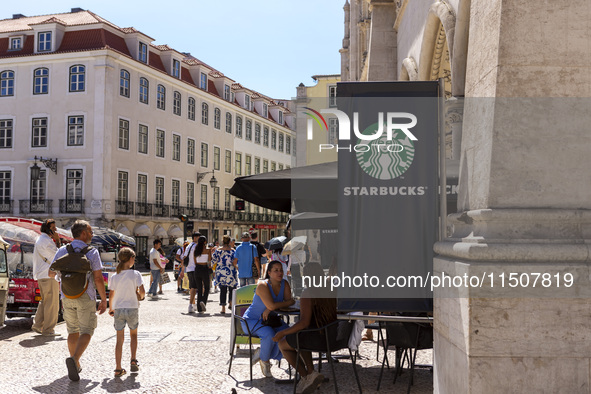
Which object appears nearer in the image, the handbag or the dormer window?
the handbag

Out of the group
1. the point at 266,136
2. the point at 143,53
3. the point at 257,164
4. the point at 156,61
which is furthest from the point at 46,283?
the point at 266,136

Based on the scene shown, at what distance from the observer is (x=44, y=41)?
41.6 m

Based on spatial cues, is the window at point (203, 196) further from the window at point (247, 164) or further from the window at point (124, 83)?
the window at point (124, 83)

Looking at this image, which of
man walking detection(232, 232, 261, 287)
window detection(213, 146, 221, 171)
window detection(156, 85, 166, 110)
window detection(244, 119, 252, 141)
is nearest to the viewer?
man walking detection(232, 232, 261, 287)

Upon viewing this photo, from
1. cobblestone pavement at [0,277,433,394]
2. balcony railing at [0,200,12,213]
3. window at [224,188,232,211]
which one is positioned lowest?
cobblestone pavement at [0,277,433,394]

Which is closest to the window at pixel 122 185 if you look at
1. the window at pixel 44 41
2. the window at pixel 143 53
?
the window at pixel 143 53

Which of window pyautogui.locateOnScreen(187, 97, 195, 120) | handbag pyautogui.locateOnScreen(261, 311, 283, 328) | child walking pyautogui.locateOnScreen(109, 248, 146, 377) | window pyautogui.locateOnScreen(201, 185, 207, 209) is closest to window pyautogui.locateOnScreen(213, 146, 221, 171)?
window pyautogui.locateOnScreen(201, 185, 207, 209)

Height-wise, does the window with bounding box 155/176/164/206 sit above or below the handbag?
above

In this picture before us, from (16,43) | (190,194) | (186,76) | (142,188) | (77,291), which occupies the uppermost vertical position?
(16,43)

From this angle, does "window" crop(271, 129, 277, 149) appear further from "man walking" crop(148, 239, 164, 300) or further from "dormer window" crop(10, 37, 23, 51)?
"man walking" crop(148, 239, 164, 300)

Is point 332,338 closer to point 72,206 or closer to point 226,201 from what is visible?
point 72,206

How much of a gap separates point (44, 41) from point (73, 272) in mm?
37744

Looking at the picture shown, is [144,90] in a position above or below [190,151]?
above

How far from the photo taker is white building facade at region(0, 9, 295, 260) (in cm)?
3975
